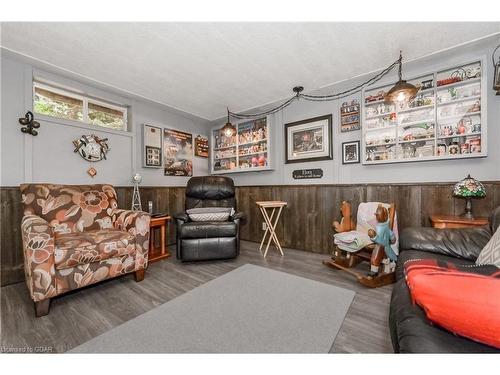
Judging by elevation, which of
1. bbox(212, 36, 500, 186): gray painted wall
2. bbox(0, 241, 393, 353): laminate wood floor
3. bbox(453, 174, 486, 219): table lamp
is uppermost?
bbox(212, 36, 500, 186): gray painted wall

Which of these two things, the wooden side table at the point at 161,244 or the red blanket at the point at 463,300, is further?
the wooden side table at the point at 161,244

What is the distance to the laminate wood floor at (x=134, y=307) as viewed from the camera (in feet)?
4.34

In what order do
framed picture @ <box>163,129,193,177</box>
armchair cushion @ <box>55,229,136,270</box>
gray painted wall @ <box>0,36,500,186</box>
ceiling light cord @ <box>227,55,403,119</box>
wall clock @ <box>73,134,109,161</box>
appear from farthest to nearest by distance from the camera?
framed picture @ <box>163,129,193,177</box>, wall clock @ <box>73,134,109,161</box>, ceiling light cord @ <box>227,55,403,119</box>, gray painted wall @ <box>0,36,500,186</box>, armchair cushion @ <box>55,229,136,270</box>

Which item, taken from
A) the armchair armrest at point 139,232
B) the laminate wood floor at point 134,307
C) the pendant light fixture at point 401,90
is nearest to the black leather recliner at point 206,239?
the laminate wood floor at point 134,307

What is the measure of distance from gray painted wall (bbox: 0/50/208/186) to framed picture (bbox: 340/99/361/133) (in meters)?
2.96

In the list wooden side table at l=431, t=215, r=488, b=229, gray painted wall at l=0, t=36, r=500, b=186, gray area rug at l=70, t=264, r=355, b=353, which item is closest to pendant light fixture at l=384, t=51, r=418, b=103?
gray painted wall at l=0, t=36, r=500, b=186

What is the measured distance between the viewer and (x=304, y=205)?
129 inches

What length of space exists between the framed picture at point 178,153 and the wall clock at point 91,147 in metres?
0.97

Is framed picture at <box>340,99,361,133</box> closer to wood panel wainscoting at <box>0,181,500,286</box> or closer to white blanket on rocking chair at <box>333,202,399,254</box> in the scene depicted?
wood panel wainscoting at <box>0,181,500,286</box>

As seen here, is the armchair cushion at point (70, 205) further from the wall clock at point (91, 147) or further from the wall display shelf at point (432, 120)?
the wall display shelf at point (432, 120)

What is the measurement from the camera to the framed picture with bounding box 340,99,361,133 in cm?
290

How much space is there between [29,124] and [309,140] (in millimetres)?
3555
